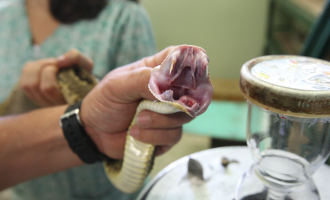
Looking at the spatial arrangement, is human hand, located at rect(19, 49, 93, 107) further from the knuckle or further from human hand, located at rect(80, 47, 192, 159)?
human hand, located at rect(80, 47, 192, 159)

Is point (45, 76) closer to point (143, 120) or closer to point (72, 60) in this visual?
point (72, 60)

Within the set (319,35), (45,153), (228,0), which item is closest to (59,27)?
(45,153)

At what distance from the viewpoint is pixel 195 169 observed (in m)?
0.47

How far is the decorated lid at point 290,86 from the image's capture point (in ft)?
0.87

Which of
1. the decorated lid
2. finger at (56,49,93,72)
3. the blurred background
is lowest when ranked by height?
Answer: the blurred background

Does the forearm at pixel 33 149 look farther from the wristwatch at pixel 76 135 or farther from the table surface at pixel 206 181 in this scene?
the table surface at pixel 206 181

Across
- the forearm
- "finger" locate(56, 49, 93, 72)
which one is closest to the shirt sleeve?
"finger" locate(56, 49, 93, 72)

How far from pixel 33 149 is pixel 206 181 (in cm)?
46

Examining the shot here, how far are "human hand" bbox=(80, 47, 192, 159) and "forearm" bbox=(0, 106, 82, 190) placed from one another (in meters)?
0.12

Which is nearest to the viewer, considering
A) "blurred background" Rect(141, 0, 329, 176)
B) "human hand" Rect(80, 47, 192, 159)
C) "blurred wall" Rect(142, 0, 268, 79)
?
"human hand" Rect(80, 47, 192, 159)

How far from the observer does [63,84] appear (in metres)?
0.73

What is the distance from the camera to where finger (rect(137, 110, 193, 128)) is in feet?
1.40

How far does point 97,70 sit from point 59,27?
0.78 ft

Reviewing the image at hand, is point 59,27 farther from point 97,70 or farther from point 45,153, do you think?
point 45,153
